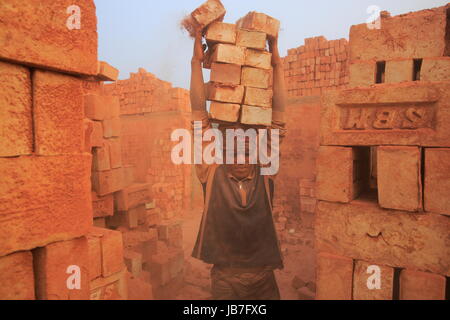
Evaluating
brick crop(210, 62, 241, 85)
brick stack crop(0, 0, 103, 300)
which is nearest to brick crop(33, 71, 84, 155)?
brick stack crop(0, 0, 103, 300)

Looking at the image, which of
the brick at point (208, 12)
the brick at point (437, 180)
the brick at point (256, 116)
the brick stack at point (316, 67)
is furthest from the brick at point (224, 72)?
the brick stack at point (316, 67)

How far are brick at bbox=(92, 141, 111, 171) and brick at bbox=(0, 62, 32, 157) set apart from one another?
3206 millimetres

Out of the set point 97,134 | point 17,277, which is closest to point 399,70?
point 17,277

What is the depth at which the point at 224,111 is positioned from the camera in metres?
3.82

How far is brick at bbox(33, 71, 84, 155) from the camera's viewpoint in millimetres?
1878

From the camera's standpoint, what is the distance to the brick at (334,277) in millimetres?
2852

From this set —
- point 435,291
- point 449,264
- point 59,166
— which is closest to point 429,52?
point 449,264

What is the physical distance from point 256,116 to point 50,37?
8.49 ft

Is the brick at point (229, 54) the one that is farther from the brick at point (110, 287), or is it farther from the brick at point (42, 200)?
the brick at point (110, 287)

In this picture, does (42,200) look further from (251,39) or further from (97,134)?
(97,134)

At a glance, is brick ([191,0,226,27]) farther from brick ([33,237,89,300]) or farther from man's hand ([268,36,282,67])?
brick ([33,237,89,300])

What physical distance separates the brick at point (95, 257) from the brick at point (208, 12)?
2840 millimetres

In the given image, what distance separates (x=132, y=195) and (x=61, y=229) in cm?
361
